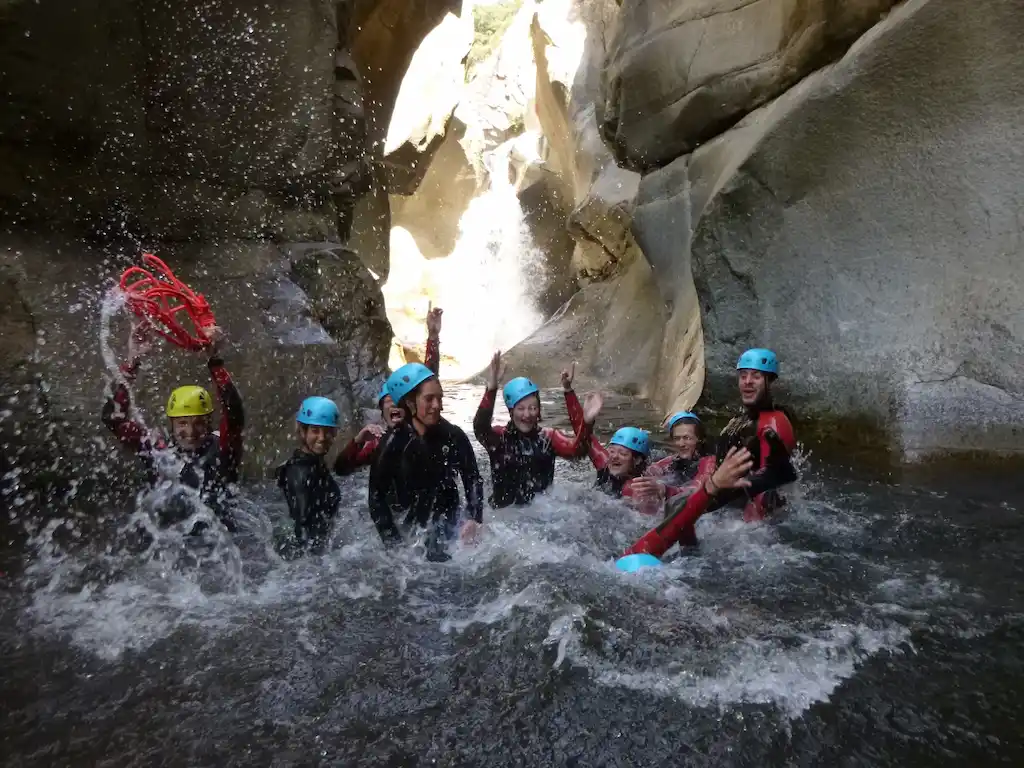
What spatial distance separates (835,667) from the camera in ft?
8.29

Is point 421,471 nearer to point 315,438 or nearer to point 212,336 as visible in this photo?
point 315,438

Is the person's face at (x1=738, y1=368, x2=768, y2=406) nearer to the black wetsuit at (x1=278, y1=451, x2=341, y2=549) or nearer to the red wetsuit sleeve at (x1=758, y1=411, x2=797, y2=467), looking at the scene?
the red wetsuit sleeve at (x1=758, y1=411, x2=797, y2=467)

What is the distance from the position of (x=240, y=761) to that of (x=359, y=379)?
6132 mm

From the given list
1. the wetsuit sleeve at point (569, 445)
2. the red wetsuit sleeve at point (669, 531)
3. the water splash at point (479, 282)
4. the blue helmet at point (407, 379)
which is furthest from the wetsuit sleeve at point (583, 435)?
the water splash at point (479, 282)

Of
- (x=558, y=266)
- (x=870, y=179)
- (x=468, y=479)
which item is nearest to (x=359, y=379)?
(x=468, y=479)

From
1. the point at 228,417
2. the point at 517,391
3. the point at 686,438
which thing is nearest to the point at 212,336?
the point at 228,417

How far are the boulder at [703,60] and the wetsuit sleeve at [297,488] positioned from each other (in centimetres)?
579

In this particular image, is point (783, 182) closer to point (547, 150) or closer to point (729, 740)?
point (729, 740)

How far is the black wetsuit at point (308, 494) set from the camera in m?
3.74

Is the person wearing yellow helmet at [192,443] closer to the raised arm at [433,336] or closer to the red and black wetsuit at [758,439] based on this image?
the raised arm at [433,336]

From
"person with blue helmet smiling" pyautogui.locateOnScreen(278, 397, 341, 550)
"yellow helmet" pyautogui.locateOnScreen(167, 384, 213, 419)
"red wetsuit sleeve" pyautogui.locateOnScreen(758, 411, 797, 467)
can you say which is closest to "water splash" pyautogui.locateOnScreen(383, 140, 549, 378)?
"red wetsuit sleeve" pyautogui.locateOnScreen(758, 411, 797, 467)

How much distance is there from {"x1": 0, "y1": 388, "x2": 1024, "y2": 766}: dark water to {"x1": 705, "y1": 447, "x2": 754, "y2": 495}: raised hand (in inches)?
21.5

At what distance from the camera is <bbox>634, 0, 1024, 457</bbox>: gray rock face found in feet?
17.5

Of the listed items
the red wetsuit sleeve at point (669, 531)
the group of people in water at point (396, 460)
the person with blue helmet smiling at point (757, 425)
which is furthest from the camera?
the person with blue helmet smiling at point (757, 425)
